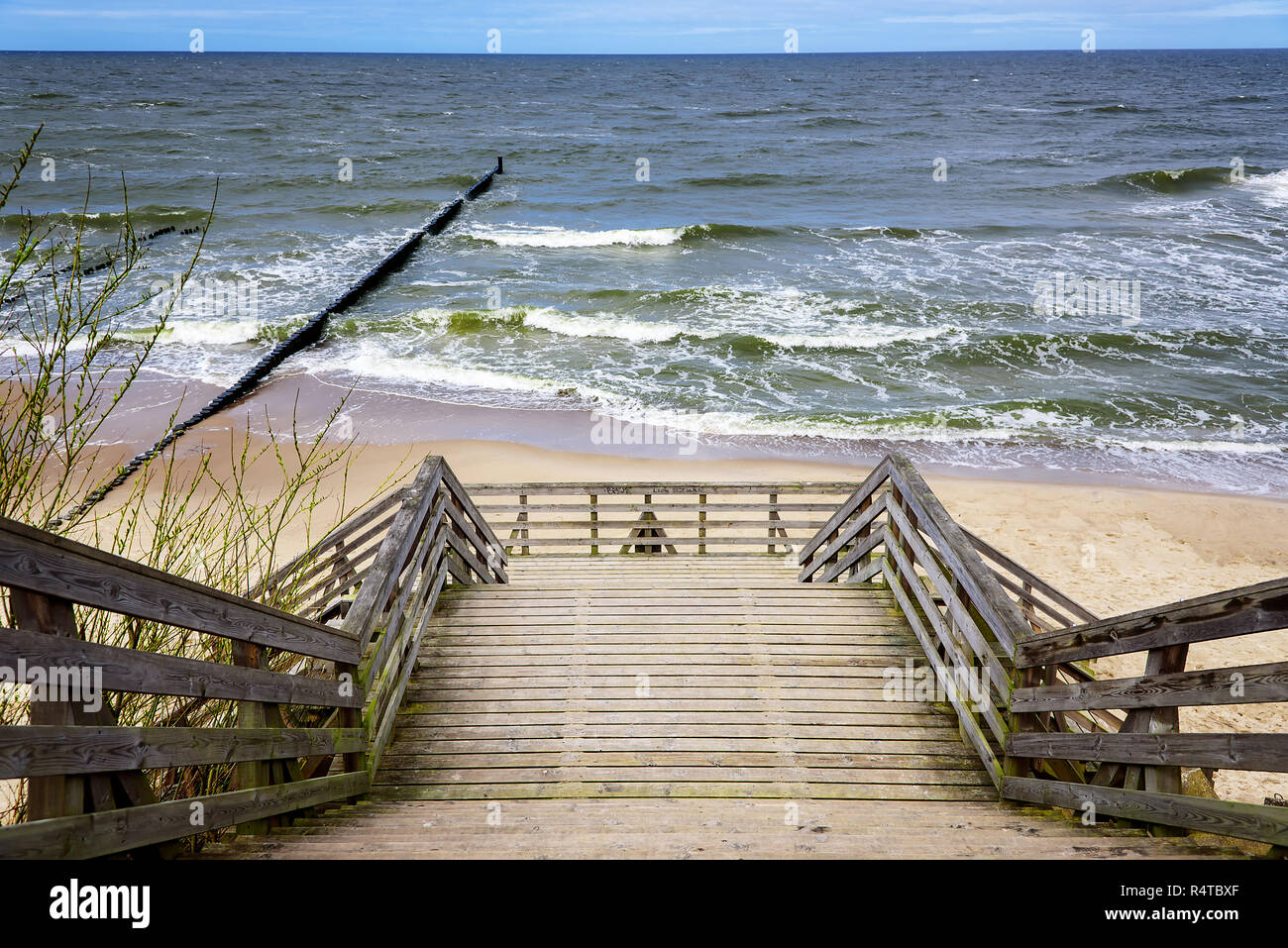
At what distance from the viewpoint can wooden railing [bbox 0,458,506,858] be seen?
2.00 meters

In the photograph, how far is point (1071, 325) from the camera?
2186 cm

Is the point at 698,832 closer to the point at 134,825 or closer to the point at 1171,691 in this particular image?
the point at 1171,691

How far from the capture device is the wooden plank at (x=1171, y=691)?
102 inches

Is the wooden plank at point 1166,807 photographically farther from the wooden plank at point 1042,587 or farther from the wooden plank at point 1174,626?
the wooden plank at point 1042,587

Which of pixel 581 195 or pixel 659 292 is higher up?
pixel 581 195

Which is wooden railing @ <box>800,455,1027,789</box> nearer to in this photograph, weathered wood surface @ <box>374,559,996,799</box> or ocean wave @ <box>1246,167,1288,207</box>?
weathered wood surface @ <box>374,559,996,799</box>

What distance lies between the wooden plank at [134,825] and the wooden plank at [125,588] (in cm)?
51

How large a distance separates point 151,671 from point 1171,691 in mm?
3288

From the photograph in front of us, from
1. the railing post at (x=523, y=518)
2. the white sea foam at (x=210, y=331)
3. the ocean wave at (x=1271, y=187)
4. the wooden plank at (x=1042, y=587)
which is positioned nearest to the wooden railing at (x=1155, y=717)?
the wooden plank at (x=1042, y=587)

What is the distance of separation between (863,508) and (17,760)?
628cm

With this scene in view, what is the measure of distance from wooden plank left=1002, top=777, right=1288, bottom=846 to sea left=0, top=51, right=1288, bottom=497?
4699 millimetres

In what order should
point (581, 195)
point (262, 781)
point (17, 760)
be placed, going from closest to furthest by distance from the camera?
point (17, 760) < point (262, 781) < point (581, 195)
